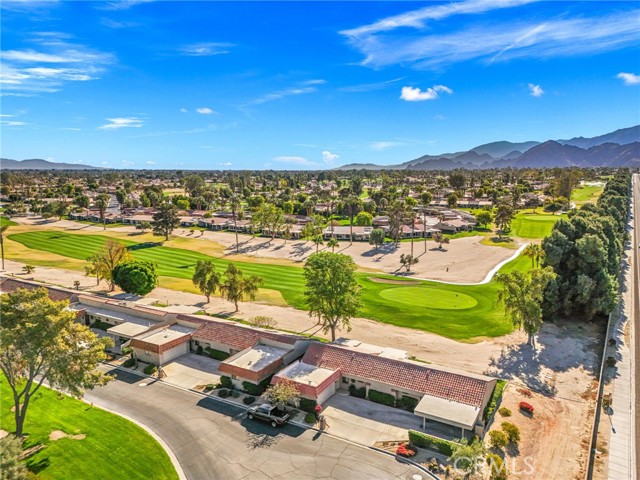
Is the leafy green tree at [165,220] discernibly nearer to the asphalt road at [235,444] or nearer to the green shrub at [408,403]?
the asphalt road at [235,444]

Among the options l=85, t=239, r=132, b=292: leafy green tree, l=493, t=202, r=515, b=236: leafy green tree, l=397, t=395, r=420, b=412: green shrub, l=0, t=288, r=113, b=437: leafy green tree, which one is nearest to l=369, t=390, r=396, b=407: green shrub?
l=397, t=395, r=420, b=412: green shrub

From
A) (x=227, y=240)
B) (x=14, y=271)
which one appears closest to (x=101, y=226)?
(x=227, y=240)

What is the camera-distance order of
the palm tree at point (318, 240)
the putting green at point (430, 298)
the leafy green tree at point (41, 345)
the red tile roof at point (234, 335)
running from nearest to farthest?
the leafy green tree at point (41, 345) → the red tile roof at point (234, 335) → the putting green at point (430, 298) → the palm tree at point (318, 240)

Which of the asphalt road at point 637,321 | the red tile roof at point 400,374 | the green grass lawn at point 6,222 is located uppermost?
the green grass lawn at point 6,222

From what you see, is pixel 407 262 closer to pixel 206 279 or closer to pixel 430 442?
pixel 206 279

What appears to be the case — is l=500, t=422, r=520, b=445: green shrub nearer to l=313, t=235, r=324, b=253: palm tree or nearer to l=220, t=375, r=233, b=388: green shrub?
l=220, t=375, r=233, b=388: green shrub

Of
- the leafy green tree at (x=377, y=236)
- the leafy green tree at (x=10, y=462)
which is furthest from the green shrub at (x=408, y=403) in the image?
the leafy green tree at (x=377, y=236)

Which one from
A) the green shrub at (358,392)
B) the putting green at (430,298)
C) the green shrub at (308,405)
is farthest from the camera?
the putting green at (430,298)
